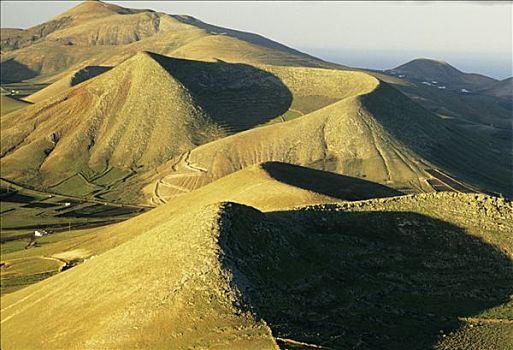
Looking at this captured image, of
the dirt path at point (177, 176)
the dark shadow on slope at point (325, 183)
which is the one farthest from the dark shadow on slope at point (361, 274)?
the dirt path at point (177, 176)

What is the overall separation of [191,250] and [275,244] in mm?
8667

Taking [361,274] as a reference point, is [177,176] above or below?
below

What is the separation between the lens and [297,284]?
177ft

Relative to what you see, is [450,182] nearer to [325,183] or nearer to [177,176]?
[325,183]

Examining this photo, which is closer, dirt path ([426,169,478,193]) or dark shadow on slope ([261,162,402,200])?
dark shadow on slope ([261,162,402,200])

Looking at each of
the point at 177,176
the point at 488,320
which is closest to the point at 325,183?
the point at 488,320

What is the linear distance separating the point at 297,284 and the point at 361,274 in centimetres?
1010

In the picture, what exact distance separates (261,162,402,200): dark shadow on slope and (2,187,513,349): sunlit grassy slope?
101 ft

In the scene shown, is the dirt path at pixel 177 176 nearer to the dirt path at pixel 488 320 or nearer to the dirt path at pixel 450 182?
the dirt path at pixel 450 182

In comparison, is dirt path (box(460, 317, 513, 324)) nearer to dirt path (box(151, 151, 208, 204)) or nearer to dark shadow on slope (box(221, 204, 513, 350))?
dark shadow on slope (box(221, 204, 513, 350))

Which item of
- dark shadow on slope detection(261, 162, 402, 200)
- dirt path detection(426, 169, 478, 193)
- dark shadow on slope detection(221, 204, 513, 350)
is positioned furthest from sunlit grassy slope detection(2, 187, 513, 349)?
dirt path detection(426, 169, 478, 193)

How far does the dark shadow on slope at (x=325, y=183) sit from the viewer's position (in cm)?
10712

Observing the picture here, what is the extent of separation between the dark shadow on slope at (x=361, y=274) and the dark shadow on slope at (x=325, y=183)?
108ft

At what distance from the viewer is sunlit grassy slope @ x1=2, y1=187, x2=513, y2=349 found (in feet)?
156
